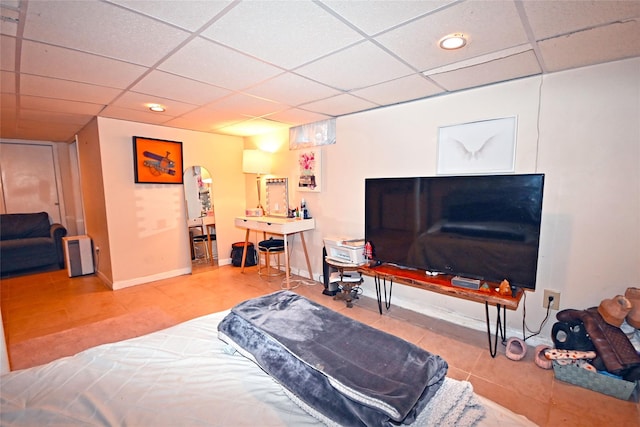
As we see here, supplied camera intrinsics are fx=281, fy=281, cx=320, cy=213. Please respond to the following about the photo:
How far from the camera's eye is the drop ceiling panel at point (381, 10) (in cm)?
136

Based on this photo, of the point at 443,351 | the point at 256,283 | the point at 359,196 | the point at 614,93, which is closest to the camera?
the point at 614,93

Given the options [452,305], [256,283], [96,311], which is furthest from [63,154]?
[452,305]

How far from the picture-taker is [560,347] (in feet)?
6.80

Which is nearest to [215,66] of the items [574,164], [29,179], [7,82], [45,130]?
[7,82]

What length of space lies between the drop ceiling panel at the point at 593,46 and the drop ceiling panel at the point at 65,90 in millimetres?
3424

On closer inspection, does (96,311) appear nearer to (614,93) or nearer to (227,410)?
(227,410)

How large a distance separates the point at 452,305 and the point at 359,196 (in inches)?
61.1

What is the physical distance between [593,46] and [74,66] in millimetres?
3477

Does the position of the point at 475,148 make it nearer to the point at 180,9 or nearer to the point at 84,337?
the point at 180,9

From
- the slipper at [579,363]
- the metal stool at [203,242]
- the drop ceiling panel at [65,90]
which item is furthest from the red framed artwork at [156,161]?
the slipper at [579,363]

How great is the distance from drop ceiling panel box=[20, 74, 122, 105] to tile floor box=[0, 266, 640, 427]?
222cm

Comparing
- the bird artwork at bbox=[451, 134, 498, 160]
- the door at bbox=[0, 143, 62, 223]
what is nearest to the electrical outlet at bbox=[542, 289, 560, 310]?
the bird artwork at bbox=[451, 134, 498, 160]

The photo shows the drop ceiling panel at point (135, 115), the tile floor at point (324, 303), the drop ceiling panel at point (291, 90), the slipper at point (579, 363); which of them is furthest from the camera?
the drop ceiling panel at point (135, 115)

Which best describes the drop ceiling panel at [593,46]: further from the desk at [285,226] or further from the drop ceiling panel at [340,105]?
the desk at [285,226]
